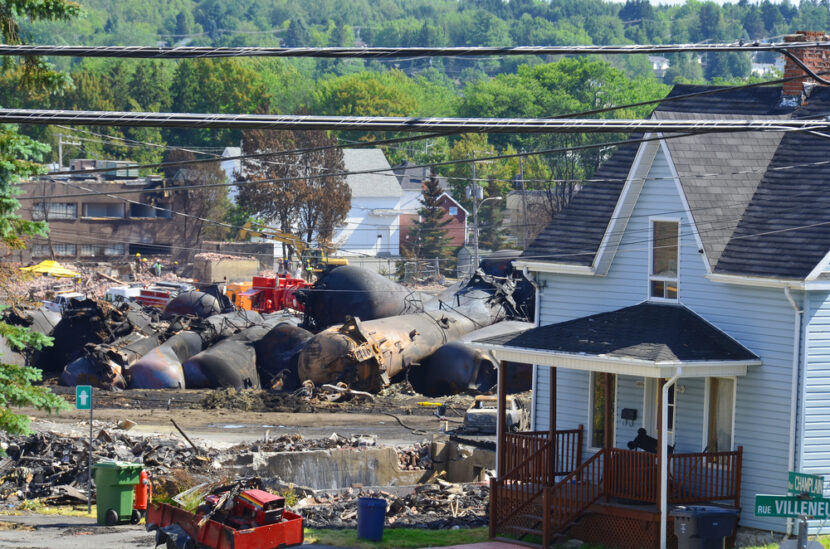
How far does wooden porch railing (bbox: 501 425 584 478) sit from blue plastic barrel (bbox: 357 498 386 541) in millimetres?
2720

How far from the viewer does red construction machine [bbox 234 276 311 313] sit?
184ft

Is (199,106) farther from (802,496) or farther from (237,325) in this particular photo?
(802,496)

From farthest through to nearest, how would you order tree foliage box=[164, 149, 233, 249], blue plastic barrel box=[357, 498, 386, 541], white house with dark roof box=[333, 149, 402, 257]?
white house with dark roof box=[333, 149, 402, 257], tree foliage box=[164, 149, 233, 249], blue plastic barrel box=[357, 498, 386, 541]

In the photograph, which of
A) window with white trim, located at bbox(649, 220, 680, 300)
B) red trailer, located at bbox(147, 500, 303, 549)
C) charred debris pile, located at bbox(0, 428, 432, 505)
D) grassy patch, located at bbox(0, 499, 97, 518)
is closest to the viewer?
red trailer, located at bbox(147, 500, 303, 549)

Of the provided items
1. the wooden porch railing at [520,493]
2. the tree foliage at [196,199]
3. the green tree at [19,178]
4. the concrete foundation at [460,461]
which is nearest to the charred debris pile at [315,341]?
the concrete foundation at [460,461]

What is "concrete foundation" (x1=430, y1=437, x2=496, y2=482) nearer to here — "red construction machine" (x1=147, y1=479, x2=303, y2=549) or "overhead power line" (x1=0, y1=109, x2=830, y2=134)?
"red construction machine" (x1=147, y1=479, x2=303, y2=549)

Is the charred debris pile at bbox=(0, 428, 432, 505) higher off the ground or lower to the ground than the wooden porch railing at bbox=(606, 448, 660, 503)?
lower

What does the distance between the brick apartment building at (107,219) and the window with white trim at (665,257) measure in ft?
239

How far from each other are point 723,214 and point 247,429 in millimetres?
18232

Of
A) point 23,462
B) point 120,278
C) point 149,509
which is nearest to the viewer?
point 149,509

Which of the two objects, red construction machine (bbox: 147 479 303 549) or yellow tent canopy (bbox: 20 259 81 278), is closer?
red construction machine (bbox: 147 479 303 549)

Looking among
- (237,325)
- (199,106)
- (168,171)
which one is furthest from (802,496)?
(199,106)

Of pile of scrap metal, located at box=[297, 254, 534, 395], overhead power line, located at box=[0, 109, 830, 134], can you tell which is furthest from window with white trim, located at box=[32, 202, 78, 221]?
overhead power line, located at box=[0, 109, 830, 134]

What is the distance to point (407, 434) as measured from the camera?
34344 mm
